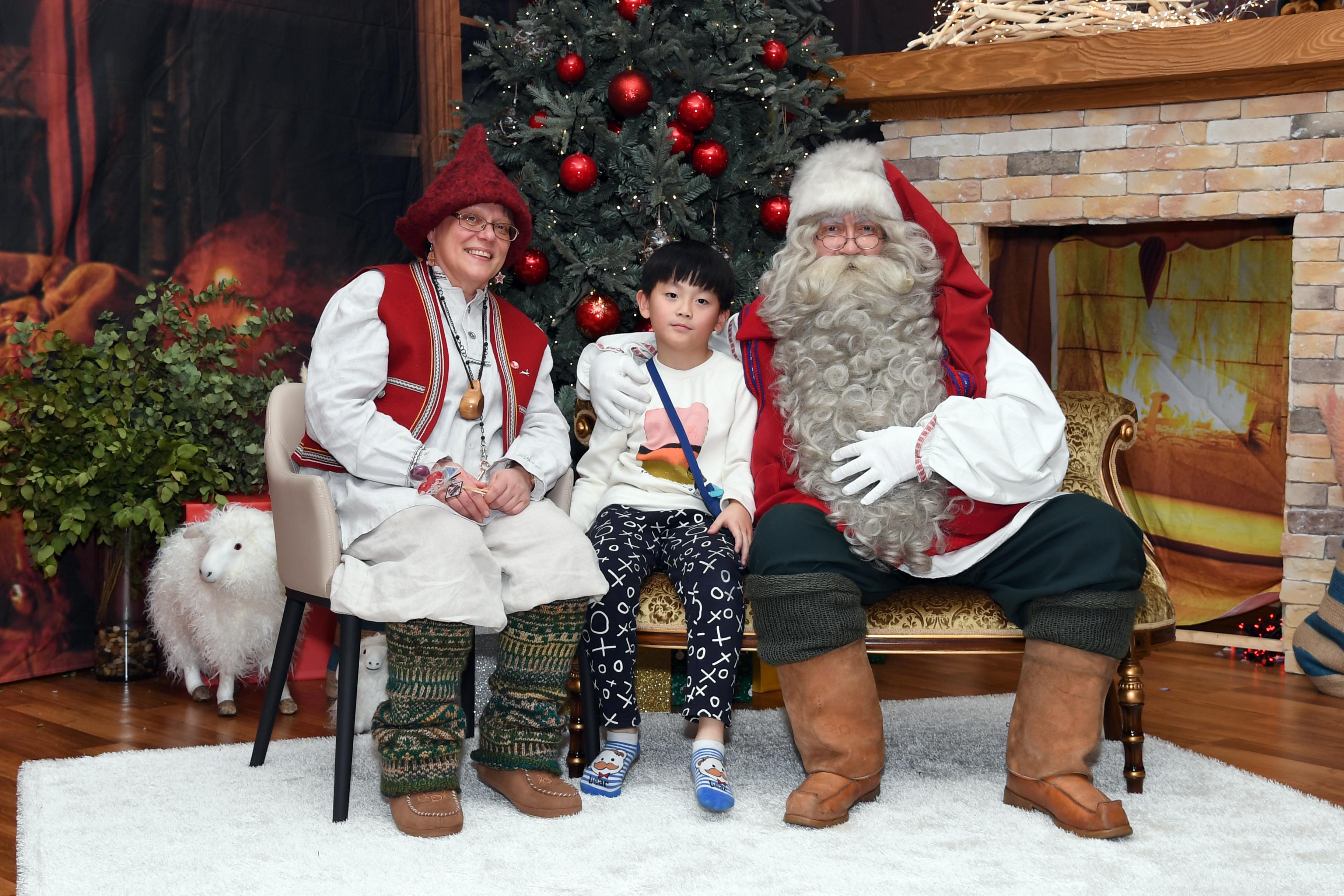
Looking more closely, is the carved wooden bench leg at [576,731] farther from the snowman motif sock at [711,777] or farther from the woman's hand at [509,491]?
the woman's hand at [509,491]

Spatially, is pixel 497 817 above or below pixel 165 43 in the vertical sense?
below

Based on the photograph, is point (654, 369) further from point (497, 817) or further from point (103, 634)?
point (103, 634)

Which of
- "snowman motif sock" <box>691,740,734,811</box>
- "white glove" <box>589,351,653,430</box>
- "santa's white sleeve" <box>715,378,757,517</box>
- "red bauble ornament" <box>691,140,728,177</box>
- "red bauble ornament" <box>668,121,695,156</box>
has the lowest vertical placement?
"snowman motif sock" <box>691,740,734,811</box>

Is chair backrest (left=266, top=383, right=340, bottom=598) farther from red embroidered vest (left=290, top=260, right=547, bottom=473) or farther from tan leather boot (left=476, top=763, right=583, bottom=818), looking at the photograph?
tan leather boot (left=476, top=763, right=583, bottom=818)

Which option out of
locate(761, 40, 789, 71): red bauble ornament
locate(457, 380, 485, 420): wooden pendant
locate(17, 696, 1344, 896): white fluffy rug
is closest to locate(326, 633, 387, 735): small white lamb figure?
locate(17, 696, 1344, 896): white fluffy rug

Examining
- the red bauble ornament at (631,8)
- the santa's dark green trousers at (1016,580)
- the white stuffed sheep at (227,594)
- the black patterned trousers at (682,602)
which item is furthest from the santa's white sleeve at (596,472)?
the red bauble ornament at (631,8)

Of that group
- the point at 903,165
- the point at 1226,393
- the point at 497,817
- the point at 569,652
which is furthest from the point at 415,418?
the point at 1226,393

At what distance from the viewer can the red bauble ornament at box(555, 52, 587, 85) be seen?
3.80 m

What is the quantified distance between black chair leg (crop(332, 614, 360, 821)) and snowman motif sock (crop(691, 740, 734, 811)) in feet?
2.35

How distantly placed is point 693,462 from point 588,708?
0.62 m

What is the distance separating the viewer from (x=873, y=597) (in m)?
2.81

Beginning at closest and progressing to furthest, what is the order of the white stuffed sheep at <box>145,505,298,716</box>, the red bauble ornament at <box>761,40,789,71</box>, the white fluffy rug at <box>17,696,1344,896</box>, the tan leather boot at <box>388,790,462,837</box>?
the white fluffy rug at <box>17,696,1344,896</box>, the tan leather boot at <box>388,790,462,837</box>, the white stuffed sheep at <box>145,505,298,716</box>, the red bauble ornament at <box>761,40,789,71</box>

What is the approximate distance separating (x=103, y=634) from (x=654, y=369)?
201 centimetres

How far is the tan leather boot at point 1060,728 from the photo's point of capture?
258 centimetres
